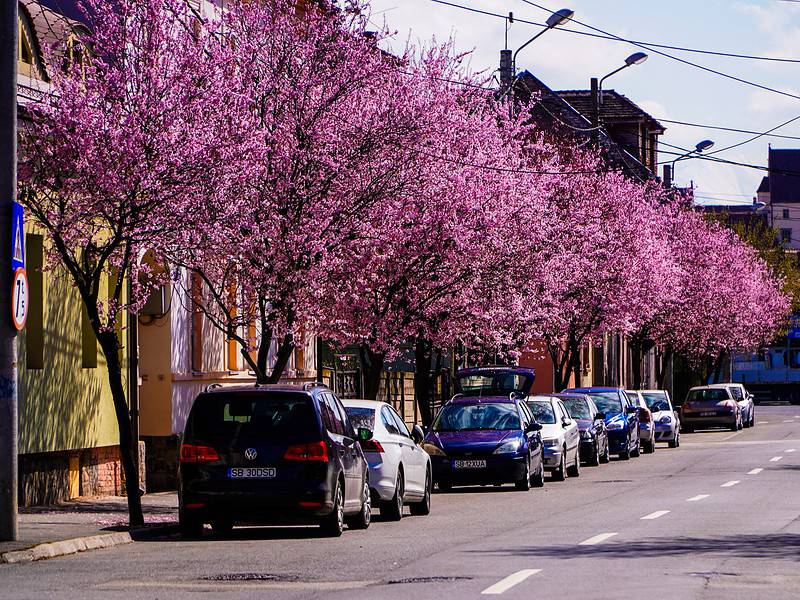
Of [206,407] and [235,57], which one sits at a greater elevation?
[235,57]

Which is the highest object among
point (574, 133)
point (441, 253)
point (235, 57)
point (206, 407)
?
point (574, 133)

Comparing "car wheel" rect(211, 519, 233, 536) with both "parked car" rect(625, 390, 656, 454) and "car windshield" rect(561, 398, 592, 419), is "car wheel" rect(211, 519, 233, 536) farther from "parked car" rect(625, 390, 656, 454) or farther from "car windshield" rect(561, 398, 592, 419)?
"parked car" rect(625, 390, 656, 454)

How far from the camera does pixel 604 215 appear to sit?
52.5 meters

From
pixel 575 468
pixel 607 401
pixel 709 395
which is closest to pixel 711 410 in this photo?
pixel 709 395

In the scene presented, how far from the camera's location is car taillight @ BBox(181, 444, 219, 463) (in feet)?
59.2

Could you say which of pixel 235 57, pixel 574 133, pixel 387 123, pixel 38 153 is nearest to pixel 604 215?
pixel 574 133

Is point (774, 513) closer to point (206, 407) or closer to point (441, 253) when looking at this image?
point (206, 407)

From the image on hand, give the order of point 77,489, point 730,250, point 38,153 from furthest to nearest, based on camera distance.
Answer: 1. point 730,250
2. point 77,489
3. point 38,153

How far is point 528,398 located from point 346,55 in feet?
35.1

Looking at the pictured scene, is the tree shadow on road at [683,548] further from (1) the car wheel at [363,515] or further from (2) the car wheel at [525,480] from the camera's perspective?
(2) the car wheel at [525,480]

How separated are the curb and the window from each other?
205 inches

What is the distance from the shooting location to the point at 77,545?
1670 centimetres

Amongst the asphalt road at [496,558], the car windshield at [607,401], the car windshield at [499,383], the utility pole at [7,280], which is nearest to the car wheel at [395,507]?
the asphalt road at [496,558]

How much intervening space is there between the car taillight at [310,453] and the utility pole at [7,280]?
3.04 m
